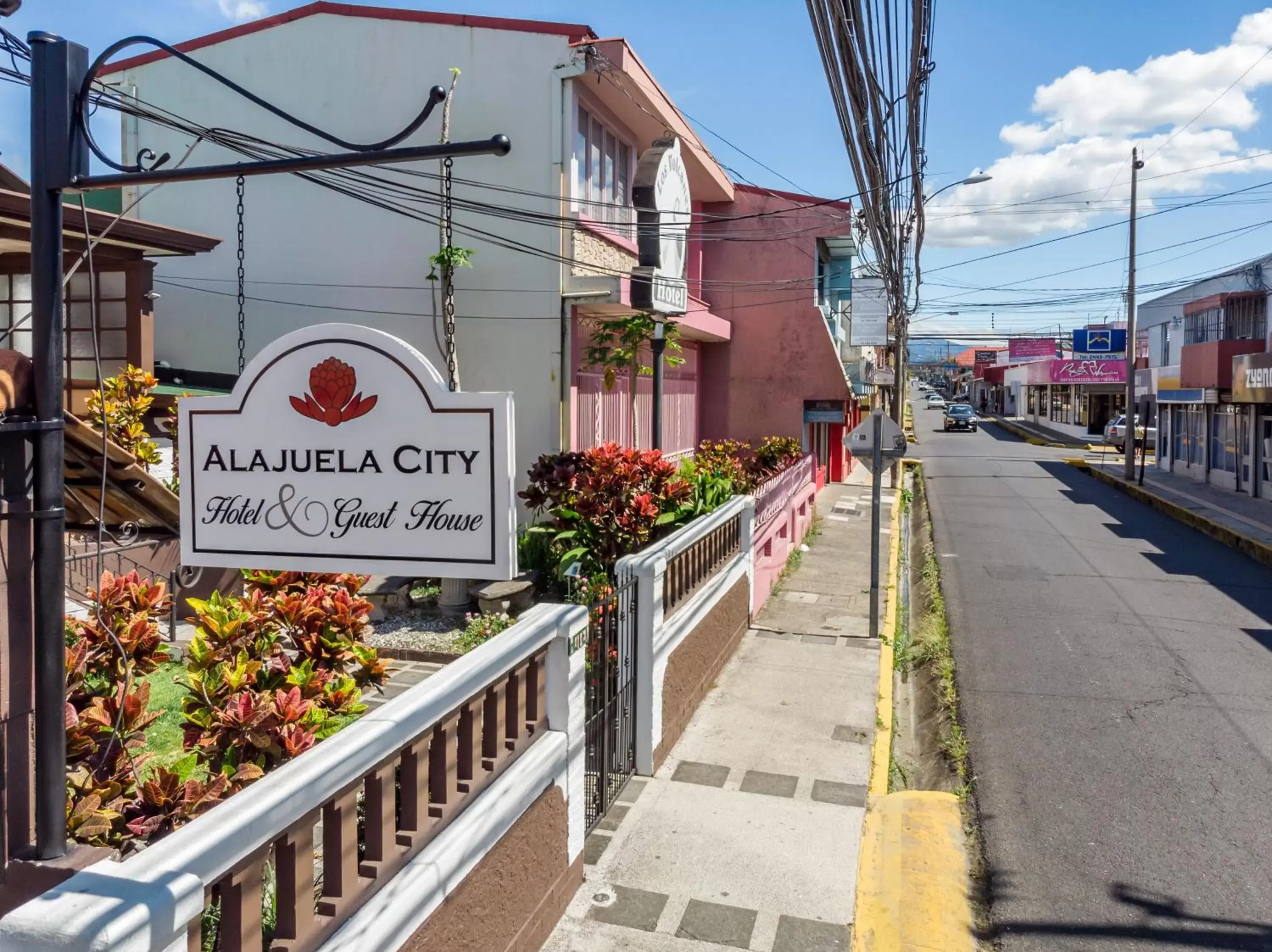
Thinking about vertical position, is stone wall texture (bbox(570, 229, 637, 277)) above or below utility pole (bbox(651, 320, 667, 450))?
above

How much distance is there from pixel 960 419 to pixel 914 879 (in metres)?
58.9

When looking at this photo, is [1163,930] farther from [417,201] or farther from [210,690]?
[417,201]

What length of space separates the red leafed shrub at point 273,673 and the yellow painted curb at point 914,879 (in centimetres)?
279

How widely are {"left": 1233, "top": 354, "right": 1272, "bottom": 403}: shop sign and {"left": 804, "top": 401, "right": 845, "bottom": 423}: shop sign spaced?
10.0 meters

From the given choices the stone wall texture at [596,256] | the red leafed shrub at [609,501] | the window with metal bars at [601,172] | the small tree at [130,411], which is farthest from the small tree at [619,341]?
the small tree at [130,411]

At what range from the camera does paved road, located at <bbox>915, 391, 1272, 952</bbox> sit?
5.61 metres

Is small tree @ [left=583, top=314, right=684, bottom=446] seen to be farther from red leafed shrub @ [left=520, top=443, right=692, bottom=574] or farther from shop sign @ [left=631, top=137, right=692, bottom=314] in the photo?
red leafed shrub @ [left=520, top=443, right=692, bottom=574]

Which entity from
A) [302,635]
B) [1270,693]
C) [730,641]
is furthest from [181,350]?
[1270,693]

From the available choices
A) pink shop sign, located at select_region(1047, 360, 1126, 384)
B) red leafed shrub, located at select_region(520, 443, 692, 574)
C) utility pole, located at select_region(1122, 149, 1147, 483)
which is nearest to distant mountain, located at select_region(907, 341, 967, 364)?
pink shop sign, located at select_region(1047, 360, 1126, 384)

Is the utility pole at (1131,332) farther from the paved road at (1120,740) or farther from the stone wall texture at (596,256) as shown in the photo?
the stone wall texture at (596,256)

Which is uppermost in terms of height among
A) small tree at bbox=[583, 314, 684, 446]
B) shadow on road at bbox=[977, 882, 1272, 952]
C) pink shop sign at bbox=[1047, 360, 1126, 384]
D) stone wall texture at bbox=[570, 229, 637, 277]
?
pink shop sign at bbox=[1047, 360, 1126, 384]

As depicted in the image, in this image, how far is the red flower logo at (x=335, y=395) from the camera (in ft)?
14.0

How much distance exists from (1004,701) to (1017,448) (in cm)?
4084

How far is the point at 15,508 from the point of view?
9.94 feet
